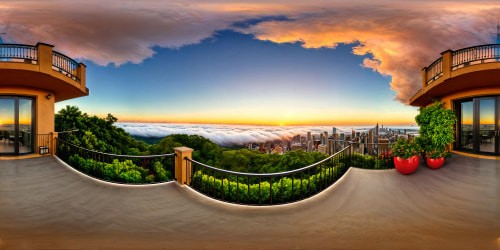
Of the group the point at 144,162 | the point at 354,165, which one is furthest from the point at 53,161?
the point at 354,165

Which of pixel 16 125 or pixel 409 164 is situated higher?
pixel 16 125

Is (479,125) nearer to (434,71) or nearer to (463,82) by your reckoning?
(463,82)

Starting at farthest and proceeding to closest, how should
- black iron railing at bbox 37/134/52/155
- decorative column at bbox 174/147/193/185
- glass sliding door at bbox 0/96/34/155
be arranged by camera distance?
black iron railing at bbox 37/134/52/155
glass sliding door at bbox 0/96/34/155
decorative column at bbox 174/147/193/185

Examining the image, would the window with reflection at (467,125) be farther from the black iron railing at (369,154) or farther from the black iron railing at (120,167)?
the black iron railing at (120,167)

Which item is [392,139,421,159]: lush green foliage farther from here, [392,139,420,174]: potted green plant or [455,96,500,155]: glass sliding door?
[455,96,500,155]: glass sliding door

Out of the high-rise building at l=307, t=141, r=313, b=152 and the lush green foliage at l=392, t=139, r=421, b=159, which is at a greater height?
the lush green foliage at l=392, t=139, r=421, b=159

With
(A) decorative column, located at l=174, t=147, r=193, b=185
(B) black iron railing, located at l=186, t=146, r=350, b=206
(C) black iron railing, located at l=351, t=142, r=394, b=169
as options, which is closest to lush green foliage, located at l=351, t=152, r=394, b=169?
(C) black iron railing, located at l=351, t=142, r=394, b=169

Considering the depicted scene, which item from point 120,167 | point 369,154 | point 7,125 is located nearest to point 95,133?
point 7,125
